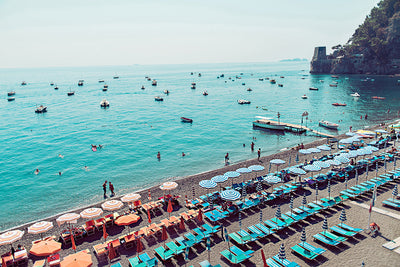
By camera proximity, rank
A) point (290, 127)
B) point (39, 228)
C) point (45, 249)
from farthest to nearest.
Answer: point (290, 127)
point (39, 228)
point (45, 249)

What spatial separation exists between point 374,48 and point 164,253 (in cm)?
19088

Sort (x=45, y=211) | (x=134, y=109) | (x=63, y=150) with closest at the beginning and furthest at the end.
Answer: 1. (x=45, y=211)
2. (x=63, y=150)
3. (x=134, y=109)

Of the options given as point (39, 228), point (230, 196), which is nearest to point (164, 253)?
point (230, 196)

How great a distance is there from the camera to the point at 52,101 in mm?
114875

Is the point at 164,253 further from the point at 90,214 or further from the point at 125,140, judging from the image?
the point at 125,140

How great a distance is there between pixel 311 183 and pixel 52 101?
118 m

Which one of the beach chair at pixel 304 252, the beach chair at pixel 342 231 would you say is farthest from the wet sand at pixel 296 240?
the beach chair at pixel 342 231

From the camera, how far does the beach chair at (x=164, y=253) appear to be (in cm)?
1683

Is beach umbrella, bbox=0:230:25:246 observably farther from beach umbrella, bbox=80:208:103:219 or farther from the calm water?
the calm water

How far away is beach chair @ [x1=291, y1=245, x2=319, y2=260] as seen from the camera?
16.1m

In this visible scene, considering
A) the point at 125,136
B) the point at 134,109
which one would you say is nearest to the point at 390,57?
the point at 134,109

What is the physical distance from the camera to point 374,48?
527ft

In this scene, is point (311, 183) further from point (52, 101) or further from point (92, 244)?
point (52, 101)

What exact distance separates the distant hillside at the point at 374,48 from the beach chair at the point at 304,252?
184 m
